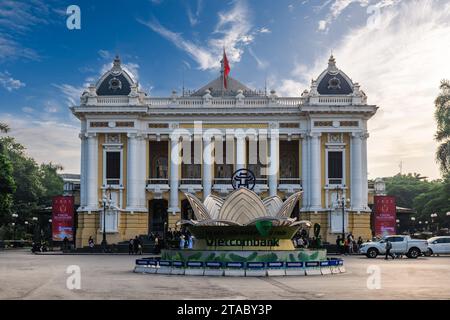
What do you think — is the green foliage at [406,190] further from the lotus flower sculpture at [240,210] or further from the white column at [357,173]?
the lotus flower sculpture at [240,210]

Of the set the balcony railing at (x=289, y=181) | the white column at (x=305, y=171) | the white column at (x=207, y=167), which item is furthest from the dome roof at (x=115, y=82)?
the white column at (x=305, y=171)

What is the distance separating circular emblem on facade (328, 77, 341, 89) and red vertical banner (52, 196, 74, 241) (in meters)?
26.3

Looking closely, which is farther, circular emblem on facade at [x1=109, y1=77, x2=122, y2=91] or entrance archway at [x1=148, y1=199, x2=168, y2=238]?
entrance archway at [x1=148, y1=199, x2=168, y2=238]

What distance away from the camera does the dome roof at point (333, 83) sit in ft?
217

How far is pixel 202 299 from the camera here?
763 inches

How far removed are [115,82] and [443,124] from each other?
3102 cm

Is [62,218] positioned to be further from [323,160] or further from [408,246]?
[408,246]

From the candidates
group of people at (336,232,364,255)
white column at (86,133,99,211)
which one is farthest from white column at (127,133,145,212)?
group of people at (336,232,364,255)

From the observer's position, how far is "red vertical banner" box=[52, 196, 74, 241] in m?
66.6

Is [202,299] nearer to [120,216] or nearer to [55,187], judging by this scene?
[120,216]

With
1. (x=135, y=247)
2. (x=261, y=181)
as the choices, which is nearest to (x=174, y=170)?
(x=261, y=181)

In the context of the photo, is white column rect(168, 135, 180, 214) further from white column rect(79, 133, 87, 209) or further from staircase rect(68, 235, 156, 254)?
white column rect(79, 133, 87, 209)

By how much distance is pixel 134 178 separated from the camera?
214 ft
